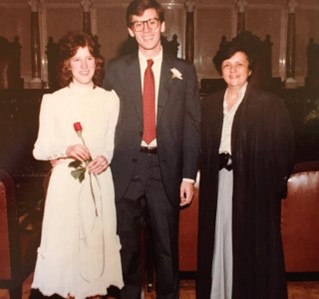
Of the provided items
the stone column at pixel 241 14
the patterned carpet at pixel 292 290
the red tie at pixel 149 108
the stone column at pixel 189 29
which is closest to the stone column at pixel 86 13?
the stone column at pixel 189 29

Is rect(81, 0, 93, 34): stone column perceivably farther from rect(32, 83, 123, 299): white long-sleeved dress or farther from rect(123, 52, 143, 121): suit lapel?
rect(32, 83, 123, 299): white long-sleeved dress

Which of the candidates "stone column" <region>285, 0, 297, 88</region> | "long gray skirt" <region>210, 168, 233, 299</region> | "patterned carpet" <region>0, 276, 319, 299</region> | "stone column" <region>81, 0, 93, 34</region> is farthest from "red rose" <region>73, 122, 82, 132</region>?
"stone column" <region>285, 0, 297, 88</region>

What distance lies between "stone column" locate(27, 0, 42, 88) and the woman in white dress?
5.86m

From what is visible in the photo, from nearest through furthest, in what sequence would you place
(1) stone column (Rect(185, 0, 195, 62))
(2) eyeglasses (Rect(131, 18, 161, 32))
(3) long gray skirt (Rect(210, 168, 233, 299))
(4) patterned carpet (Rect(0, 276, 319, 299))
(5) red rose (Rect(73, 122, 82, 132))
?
(5) red rose (Rect(73, 122, 82, 132)) → (2) eyeglasses (Rect(131, 18, 161, 32)) → (3) long gray skirt (Rect(210, 168, 233, 299)) → (4) patterned carpet (Rect(0, 276, 319, 299)) → (1) stone column (Rect(185, 0, 195, 62))

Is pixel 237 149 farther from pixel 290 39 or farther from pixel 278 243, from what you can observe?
pixel 290 39

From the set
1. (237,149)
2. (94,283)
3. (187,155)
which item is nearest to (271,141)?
(237,149)

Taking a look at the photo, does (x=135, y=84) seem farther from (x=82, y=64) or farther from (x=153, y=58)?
(x=82, y=64)

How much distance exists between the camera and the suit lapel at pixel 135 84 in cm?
244

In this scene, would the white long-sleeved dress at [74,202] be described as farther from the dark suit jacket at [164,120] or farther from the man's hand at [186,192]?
the man's hand at [186,192]

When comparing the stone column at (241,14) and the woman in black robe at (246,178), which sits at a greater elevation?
the stone column at (241,14)

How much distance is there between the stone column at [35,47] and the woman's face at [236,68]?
5.99 m

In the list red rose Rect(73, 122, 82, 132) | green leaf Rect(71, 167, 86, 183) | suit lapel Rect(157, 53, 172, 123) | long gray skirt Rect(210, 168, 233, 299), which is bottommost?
long gray skirt Rect(210, 168, 233, 299)

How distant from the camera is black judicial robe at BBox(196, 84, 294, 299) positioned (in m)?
2.45

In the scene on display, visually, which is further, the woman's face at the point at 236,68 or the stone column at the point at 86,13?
the stone column at the point at 86,13
